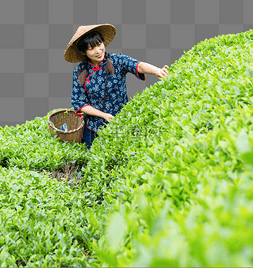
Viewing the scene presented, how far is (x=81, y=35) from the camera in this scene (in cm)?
419

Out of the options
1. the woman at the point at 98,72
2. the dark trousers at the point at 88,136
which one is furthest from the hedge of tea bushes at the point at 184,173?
the dark trousers at the point at 88,136

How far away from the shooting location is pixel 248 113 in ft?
5.73

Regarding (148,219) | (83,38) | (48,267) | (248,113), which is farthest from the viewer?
(83,38)

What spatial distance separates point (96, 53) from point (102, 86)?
603mm

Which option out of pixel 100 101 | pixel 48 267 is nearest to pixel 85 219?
pixel 48 267

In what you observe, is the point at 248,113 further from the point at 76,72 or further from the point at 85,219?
the point at 76,72

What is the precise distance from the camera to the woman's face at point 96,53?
428 centimetres

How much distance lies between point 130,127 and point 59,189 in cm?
120

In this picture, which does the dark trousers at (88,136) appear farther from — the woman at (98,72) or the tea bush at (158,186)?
the tea bush at (158,186)

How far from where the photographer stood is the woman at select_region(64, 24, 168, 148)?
4.32m

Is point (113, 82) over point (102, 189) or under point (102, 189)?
over

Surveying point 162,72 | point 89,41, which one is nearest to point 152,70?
point 162,72

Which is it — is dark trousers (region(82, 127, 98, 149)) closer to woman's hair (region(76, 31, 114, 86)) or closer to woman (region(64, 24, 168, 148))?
woman (region(64, 24, 168, 148))

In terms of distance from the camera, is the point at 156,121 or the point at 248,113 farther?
the point at 156,121
